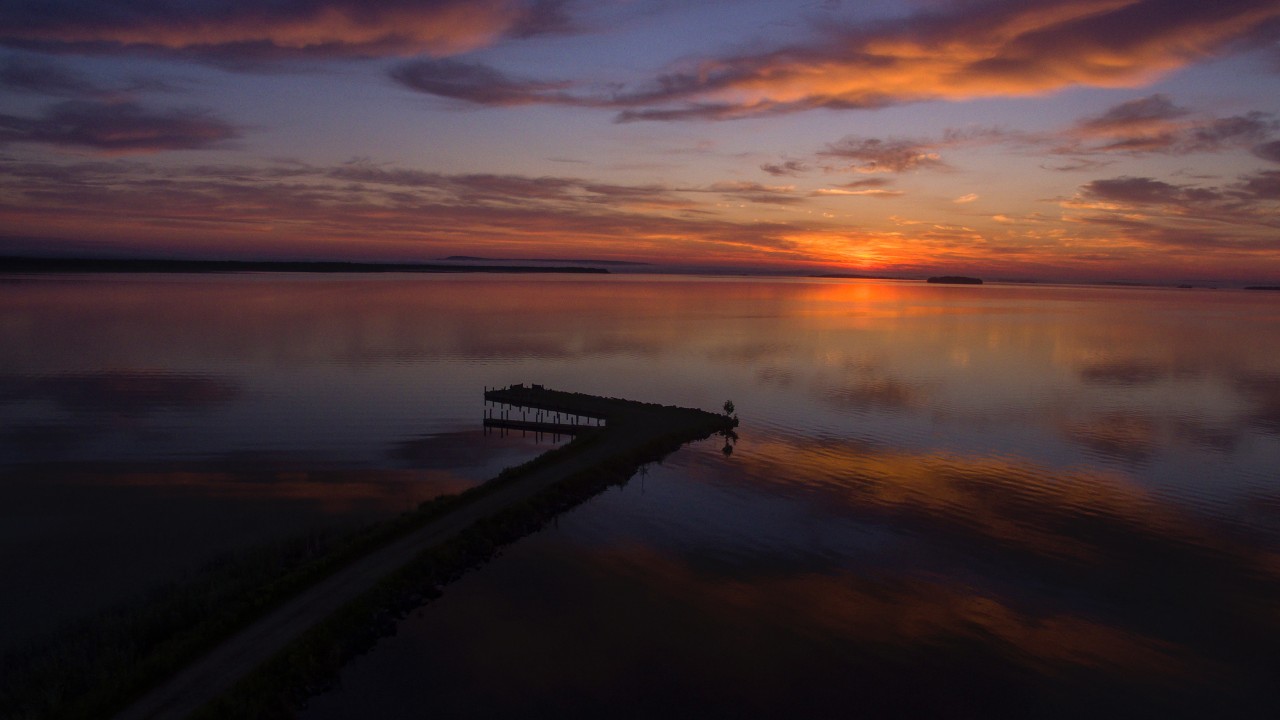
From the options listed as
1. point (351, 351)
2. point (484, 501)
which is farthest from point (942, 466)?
point (351, 351)

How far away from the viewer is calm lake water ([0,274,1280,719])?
16.0 m

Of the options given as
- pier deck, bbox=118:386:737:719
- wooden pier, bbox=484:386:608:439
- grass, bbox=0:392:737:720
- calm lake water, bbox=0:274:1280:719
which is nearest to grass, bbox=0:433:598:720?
grass, bbox=0:392:737:720

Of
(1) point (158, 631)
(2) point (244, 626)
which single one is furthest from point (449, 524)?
(1) point (158, 631)

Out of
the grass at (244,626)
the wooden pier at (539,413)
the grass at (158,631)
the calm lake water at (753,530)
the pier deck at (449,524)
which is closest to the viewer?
the grass at (158,631)

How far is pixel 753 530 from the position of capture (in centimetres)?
2492

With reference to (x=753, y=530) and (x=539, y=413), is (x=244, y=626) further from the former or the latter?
(x=539, y=413)

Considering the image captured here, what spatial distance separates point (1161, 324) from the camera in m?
124

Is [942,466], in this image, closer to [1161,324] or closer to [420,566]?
[420,566]

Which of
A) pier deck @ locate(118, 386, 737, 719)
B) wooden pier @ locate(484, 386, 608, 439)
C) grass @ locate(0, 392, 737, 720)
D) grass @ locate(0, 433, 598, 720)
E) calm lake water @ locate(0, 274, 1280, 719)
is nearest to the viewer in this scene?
grass @ locate(0, 433, 598, 720)

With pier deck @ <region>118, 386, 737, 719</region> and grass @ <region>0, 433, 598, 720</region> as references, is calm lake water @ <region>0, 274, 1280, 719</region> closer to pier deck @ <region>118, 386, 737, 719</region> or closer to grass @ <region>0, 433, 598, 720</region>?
grass @ <region>0, 433, 598, 720</region>

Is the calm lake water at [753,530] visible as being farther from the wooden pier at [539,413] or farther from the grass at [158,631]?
the wooden pier at [539,413]

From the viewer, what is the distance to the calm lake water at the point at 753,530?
52.6ft

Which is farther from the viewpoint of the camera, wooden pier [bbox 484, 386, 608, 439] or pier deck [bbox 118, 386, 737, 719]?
wooden pier [bbox 484, 386, 608, 439]

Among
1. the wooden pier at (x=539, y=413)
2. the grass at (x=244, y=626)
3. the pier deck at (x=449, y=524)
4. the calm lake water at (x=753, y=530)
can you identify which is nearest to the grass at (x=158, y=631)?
the grass at (x=244, y=626)
